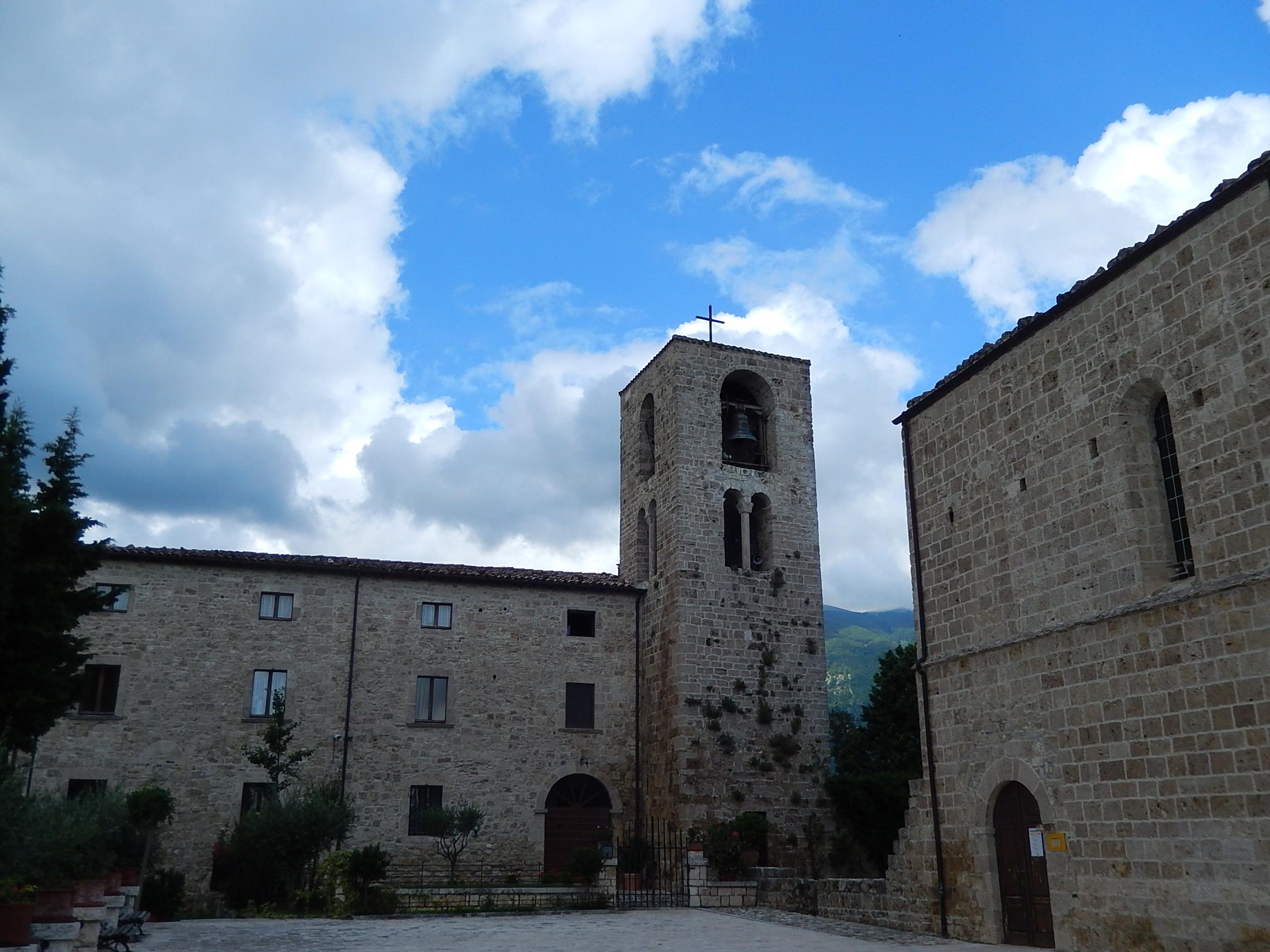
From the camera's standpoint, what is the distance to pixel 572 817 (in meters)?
26.4

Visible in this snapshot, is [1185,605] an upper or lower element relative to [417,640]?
lower

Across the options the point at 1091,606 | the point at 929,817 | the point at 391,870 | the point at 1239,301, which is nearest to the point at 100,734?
the point at 391,870

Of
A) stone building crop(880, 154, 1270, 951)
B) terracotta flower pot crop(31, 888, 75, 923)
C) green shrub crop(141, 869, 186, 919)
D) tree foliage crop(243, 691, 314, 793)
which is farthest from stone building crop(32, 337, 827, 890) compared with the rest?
terracotta flower pot crop(31, 888, 75, 923)

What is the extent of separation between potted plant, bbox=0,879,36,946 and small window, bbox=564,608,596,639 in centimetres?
1833

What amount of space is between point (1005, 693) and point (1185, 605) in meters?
3.47

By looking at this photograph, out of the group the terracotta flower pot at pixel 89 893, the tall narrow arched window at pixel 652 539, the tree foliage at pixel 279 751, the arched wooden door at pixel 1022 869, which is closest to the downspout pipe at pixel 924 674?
the arched wooden door at pixel 1022 869

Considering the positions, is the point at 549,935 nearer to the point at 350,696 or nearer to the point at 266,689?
the point at 350,696

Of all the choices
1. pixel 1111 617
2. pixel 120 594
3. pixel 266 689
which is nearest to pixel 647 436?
pixel 266 689

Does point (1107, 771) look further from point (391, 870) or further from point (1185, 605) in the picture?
point (391, 870)

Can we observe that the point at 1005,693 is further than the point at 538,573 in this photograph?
No

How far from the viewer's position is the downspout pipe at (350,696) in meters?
24.6

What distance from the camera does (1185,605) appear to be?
1199cm

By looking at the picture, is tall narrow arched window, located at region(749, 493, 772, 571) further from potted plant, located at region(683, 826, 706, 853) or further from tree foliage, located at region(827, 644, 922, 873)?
potted plant, located at region(683, 826, 706, 853)

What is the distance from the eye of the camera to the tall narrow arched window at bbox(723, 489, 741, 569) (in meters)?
28.3
